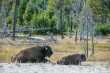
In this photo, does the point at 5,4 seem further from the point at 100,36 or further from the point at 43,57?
the point at 43,57

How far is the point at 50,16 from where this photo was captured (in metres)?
79.1

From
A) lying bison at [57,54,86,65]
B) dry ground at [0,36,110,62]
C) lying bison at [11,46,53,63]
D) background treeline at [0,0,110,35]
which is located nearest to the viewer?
lying bison at [57,54,86,65]

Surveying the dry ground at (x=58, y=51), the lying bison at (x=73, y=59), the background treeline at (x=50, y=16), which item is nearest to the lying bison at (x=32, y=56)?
the lying bison at (x=73, y=59)

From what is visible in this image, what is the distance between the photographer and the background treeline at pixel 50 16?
213ft

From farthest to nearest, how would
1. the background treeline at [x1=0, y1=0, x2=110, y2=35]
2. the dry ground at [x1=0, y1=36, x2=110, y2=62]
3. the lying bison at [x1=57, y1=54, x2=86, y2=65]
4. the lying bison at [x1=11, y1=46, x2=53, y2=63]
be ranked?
the background treeline at [x1=0, y1=0, x2=110, y2=35]
the dry ground at [x1=0, y1=36, x2=110, y2=62]
the lying bison at [x1=11, y1=46, x2=53, y2=63]
the lying bison at [x1=57, y1=54, x2=86, y2=65]

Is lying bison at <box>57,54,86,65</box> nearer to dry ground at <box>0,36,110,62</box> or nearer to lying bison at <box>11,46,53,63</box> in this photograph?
lying bison at <box>11,46,53,63</box>

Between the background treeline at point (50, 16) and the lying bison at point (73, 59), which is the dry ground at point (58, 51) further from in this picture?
the background treeline at point (50, 16)

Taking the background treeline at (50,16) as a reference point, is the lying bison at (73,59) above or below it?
above

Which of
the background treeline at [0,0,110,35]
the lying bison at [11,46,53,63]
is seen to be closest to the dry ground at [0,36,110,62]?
the lying bison at [11,46,53,63]

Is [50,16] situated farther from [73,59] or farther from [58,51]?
[73,59]

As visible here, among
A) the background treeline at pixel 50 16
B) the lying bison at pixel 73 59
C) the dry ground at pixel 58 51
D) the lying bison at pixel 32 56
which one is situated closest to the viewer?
the lying bison at pixel 73 59

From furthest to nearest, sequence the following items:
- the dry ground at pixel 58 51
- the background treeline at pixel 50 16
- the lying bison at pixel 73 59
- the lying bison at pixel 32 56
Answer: the background treeline at pixel 50 16, the dry ground at pixel 58 51, the lying bison at pixel 32 56, the lying bison at pixel 73 59

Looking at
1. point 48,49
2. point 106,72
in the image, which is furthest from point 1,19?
point 106,72

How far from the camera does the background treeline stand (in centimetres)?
6500
